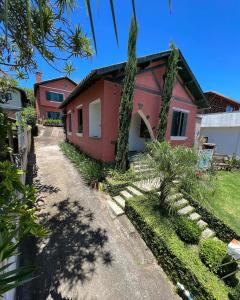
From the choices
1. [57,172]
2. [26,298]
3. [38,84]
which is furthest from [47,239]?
[38,84]

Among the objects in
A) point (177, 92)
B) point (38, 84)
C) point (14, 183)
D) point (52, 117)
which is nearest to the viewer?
point (14, 183)

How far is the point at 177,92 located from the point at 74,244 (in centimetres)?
1015

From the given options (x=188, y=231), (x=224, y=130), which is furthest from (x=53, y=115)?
(x=188, y=231)

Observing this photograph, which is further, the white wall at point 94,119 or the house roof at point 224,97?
the house roof at point 224,97

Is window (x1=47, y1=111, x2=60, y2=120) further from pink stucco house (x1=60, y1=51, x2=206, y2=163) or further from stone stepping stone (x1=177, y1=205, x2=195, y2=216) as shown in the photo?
stone stepping stone (x1=177, y1=205, x2=195, y2=216)

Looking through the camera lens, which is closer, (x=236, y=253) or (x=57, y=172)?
(x=236, y=253)

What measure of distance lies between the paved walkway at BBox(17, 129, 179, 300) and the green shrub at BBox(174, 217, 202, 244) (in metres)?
1.08

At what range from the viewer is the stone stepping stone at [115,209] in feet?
18.5

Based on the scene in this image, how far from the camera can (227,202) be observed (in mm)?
6957

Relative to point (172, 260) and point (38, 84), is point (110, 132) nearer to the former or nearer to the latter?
point (172, 260)

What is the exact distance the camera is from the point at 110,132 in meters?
7.95

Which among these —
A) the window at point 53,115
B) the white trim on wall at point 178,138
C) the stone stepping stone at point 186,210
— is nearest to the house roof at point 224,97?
the white trim on wall at point 178,138

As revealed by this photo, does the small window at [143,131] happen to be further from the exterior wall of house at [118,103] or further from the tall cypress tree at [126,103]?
the tall cypress tree at [126,103]

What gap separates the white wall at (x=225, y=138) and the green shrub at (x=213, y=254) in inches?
518
